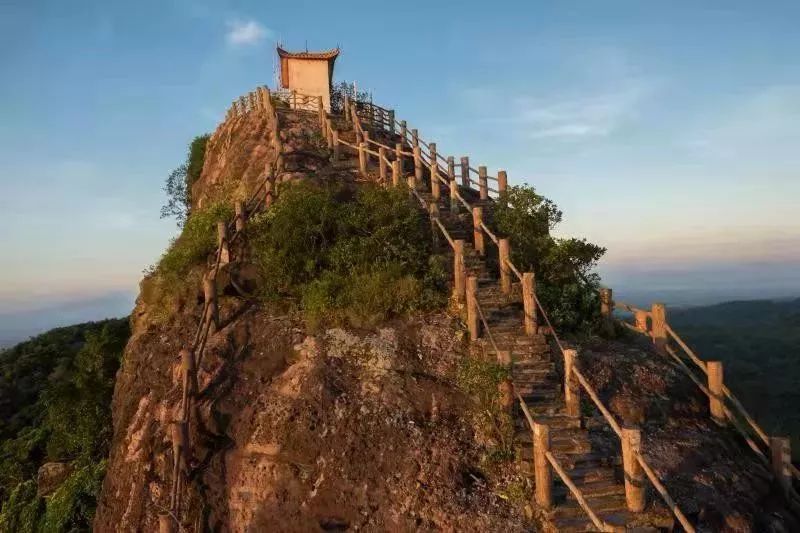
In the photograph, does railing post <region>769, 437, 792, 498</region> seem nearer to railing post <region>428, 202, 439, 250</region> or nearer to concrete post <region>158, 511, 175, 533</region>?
railing post <region>428, 202, 439, 250</region>

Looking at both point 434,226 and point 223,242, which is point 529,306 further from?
point 223,242

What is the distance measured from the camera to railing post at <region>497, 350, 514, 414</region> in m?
9.01

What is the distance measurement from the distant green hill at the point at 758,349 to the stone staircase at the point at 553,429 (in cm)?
581

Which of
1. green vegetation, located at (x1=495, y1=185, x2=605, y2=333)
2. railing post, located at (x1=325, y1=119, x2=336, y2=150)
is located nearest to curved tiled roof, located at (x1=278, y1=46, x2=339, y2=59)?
railing post, located at (x1=325, y1=119, x2=336, y2=150)

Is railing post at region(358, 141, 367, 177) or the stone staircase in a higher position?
railing post at region(358, 141, 367, 177)

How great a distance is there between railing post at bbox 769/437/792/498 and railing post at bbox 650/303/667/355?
256cm

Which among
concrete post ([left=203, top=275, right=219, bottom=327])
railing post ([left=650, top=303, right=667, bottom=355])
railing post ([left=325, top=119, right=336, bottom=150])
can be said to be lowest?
railing post ([left=650, top=303, right=667, bottom=355])

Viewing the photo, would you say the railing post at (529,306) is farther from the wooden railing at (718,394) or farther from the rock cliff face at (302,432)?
the wooden railing at (718,394)

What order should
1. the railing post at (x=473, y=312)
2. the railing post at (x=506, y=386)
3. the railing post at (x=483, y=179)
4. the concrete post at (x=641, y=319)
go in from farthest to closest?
the railing post at (x=483, y=179)
the concrete post at (x=641, y=319)
the railing post at (x=473, y=312)
the railing post at (x=506, y=386)

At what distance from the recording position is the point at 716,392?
1022 cm

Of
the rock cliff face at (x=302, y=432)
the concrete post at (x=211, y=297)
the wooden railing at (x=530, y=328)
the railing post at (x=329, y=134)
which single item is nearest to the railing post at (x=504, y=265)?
the wooden railing at (x=530, y=328)

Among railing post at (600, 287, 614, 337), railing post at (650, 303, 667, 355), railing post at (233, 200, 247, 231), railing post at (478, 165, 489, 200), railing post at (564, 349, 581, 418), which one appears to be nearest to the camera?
railing post at (564, 349, 581, 418)

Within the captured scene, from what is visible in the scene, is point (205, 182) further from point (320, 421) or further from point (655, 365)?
point (655, 365)

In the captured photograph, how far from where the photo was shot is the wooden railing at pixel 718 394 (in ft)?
30.9
